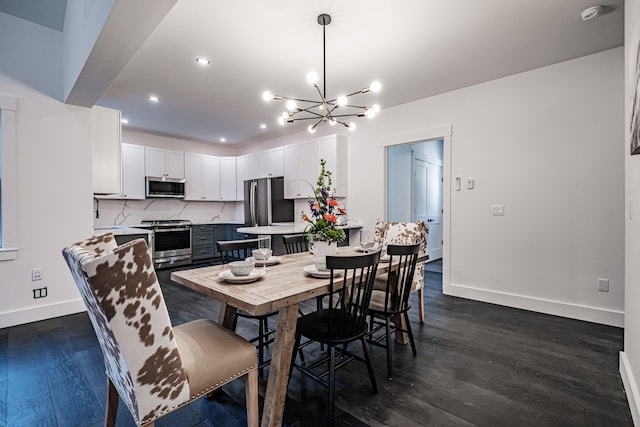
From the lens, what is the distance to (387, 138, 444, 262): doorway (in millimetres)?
5367

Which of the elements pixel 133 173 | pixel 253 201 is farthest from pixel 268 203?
pixel 133 173

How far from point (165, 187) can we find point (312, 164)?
2960 millimetres

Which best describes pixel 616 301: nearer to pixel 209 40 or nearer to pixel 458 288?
pixel 458 288

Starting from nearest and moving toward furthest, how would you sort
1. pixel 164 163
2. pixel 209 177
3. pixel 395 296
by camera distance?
pixel 395 296 < pixel 164 163 < pixel 209 177

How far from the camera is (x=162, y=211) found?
20.0 ft

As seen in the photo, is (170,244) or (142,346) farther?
(170,244)

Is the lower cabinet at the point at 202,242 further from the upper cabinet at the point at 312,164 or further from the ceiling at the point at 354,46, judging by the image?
the ceiling at the point at 354,46

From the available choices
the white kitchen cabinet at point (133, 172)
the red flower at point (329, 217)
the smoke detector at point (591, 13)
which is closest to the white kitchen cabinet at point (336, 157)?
the red flower at point (329, 217)

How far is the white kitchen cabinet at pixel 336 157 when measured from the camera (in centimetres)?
486

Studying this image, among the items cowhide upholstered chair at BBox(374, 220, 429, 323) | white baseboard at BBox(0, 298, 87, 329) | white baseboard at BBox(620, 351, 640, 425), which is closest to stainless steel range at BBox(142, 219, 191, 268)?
white baseboard at BBox(0, 298, 87, 329)

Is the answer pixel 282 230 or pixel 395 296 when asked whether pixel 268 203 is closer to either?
pixel 282 230

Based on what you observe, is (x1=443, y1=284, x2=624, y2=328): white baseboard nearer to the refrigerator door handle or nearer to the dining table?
the dining table

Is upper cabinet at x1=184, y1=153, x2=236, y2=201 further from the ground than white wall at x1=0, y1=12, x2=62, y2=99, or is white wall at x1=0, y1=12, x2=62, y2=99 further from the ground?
white wall at x1=0, y1=12, x2=62, y2=99

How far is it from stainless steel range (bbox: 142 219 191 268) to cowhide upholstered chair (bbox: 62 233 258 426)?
4.33 m
